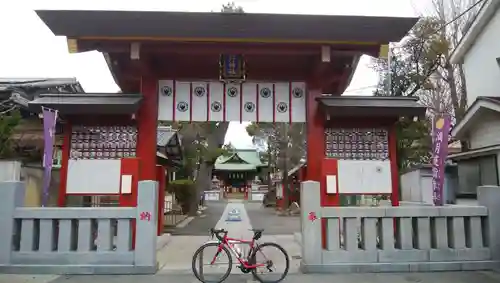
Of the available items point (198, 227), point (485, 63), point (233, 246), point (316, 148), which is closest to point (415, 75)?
point (485, 63)

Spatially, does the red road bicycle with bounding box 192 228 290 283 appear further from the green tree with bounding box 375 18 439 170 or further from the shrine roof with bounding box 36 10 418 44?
the green tree with bounding box 375 18 439 170

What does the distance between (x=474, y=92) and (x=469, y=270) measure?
12.0 m

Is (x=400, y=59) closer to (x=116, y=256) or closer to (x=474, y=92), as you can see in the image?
(x=474, y=92)

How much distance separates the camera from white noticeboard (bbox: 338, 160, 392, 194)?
9562 mm

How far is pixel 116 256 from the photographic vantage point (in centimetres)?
773

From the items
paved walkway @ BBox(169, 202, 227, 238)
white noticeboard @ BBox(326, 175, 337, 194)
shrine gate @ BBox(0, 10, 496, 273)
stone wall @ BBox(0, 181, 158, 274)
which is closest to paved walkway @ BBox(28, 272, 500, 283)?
stone wall @ BBox(0, 181, 158, 274)

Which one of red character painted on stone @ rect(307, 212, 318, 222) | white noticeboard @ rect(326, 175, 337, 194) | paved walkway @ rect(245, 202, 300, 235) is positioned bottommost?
paved walkway @ rect(245, 202, 300, 235)

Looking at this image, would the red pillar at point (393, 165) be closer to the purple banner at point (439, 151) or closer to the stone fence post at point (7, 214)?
the purple banner at point (439, 151)

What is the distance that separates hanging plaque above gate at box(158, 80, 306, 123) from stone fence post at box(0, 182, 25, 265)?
11.3 feet

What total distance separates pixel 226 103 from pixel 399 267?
5.26 metres

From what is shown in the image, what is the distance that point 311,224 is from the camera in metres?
7.76

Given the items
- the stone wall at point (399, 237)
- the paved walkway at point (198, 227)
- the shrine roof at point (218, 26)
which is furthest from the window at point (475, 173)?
the paved walkway at point (198, 227)

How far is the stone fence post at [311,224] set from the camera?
776cm

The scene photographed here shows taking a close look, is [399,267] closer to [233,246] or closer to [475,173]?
[233,246]
